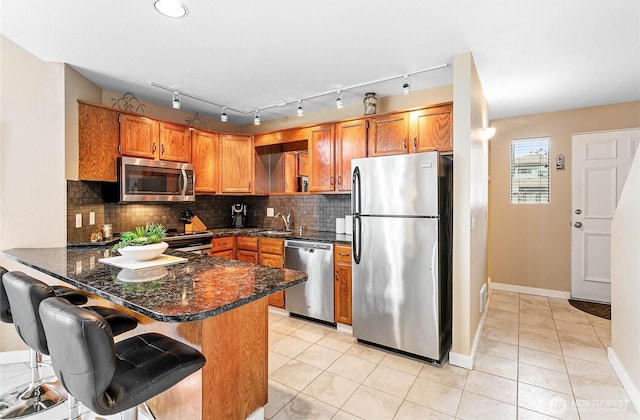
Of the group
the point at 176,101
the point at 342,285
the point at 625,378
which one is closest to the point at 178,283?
the point at 342,285

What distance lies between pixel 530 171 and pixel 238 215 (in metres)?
4.27

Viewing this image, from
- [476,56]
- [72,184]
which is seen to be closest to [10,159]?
[72,184]

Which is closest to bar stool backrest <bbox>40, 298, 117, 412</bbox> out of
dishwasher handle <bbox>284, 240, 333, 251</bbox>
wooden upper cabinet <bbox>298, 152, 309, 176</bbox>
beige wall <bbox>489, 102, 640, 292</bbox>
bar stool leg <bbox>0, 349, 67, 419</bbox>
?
bar stool leg <bbox>0, 349, 67, 419</bbox>

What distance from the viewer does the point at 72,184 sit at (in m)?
2.93

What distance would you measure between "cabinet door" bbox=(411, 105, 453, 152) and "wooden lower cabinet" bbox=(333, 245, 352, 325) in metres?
1.28

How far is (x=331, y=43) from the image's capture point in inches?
93.7

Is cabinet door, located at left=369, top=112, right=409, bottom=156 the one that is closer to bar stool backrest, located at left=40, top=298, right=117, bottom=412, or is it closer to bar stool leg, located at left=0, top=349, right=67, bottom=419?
bar stool backrest, located at left=40, top=298, right=117, bottom=412

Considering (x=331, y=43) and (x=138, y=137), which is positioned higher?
(x=331, y=43)

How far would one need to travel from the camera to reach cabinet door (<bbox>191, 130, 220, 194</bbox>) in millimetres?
3961

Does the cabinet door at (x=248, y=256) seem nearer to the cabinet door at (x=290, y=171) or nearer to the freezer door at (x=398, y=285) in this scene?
the cabinet door at (x=290, y=171)

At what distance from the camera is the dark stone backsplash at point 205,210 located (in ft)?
9.90

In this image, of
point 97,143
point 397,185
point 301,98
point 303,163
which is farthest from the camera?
point 303,163

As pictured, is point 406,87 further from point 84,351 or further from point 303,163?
point 84,351

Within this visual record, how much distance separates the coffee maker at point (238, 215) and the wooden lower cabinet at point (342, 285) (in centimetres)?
206
